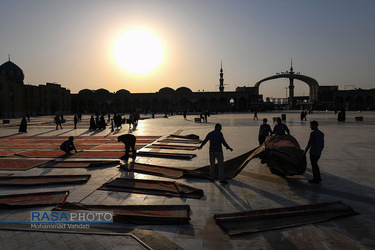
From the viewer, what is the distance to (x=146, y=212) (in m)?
4.47

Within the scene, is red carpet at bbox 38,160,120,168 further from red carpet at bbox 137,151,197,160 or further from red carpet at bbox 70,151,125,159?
red carpet at bbox 137,151,197,160

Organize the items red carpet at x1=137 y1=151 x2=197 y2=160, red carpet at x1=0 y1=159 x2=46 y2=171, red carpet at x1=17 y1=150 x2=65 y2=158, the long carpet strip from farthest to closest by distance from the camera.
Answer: red carpet at x1=17 y1=150 x2=65 y2=158 < red carpet at x1=137 y1=151 x2=197 y2=160 < red carpet at x1=0 y1=159 x2=46 y2=171 < the long carpet strip

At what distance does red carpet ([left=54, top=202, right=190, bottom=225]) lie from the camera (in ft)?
13.6

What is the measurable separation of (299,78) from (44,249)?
9011 cm

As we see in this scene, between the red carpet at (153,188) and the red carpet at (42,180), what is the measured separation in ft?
3.03

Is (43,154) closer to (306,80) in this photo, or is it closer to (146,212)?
(146,212)

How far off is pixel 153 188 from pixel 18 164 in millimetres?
5395

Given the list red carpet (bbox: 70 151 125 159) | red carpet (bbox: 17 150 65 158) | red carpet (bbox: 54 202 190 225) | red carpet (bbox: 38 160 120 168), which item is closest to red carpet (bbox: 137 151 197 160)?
red carpet (bbox: 70 151 125 159)

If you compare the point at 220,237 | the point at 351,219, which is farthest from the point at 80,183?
the point at 351,219

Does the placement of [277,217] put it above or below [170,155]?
below

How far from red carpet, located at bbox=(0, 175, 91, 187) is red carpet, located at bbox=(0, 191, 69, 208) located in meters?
0.87

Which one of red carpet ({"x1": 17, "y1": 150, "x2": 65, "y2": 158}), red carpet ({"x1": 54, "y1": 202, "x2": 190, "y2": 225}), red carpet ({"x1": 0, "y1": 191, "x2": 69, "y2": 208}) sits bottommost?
red carpet ({"x1": 54, "y1": 202, "x2": 190, "y2": 225})

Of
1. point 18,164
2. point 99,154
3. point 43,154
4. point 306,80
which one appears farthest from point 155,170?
point 306,80

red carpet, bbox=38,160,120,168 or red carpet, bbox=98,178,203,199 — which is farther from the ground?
red carpet, bbox=38,160,120,168
